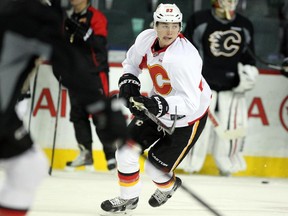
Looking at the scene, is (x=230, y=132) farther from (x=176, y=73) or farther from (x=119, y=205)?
(x=176, y=73)

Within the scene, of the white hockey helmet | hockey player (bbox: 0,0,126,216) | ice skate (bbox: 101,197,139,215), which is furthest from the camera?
ice skate (bbox: 101,197,139,215)

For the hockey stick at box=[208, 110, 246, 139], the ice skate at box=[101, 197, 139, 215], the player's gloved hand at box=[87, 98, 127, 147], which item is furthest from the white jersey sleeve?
the hockey stick at box=[208, 110, 246, 139]

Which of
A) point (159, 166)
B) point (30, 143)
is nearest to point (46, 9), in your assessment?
point (30, 143)

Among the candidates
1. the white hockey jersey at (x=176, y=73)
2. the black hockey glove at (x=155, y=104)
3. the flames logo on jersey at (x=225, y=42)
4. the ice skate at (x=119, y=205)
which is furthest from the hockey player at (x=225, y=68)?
the black hockey glove at (x=155, y=104)

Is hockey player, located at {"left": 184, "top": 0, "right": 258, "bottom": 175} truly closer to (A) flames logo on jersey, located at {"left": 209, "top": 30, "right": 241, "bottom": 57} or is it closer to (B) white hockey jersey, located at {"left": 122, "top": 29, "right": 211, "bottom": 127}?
(A) flames logo on jersey, located at {"left": 209, "top": 30, "right": 241, "bottom": 57}

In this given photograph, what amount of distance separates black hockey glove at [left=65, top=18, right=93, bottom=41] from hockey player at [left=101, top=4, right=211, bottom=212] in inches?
64.5

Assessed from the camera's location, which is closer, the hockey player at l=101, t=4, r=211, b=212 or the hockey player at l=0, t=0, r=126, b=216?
the hockey player at l=0, t=0, r=126, b=216

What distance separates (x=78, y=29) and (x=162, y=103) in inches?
86.2

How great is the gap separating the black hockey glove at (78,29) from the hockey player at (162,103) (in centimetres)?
164

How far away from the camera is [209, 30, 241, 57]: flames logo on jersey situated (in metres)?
6.93

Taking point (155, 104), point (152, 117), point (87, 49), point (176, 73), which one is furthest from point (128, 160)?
point (87, 49)

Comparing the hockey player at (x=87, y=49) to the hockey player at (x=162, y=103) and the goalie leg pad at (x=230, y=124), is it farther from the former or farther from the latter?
the hockey player at (x=162, y=103)

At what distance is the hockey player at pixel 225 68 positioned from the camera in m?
6.93

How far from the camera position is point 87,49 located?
6.77 meters
